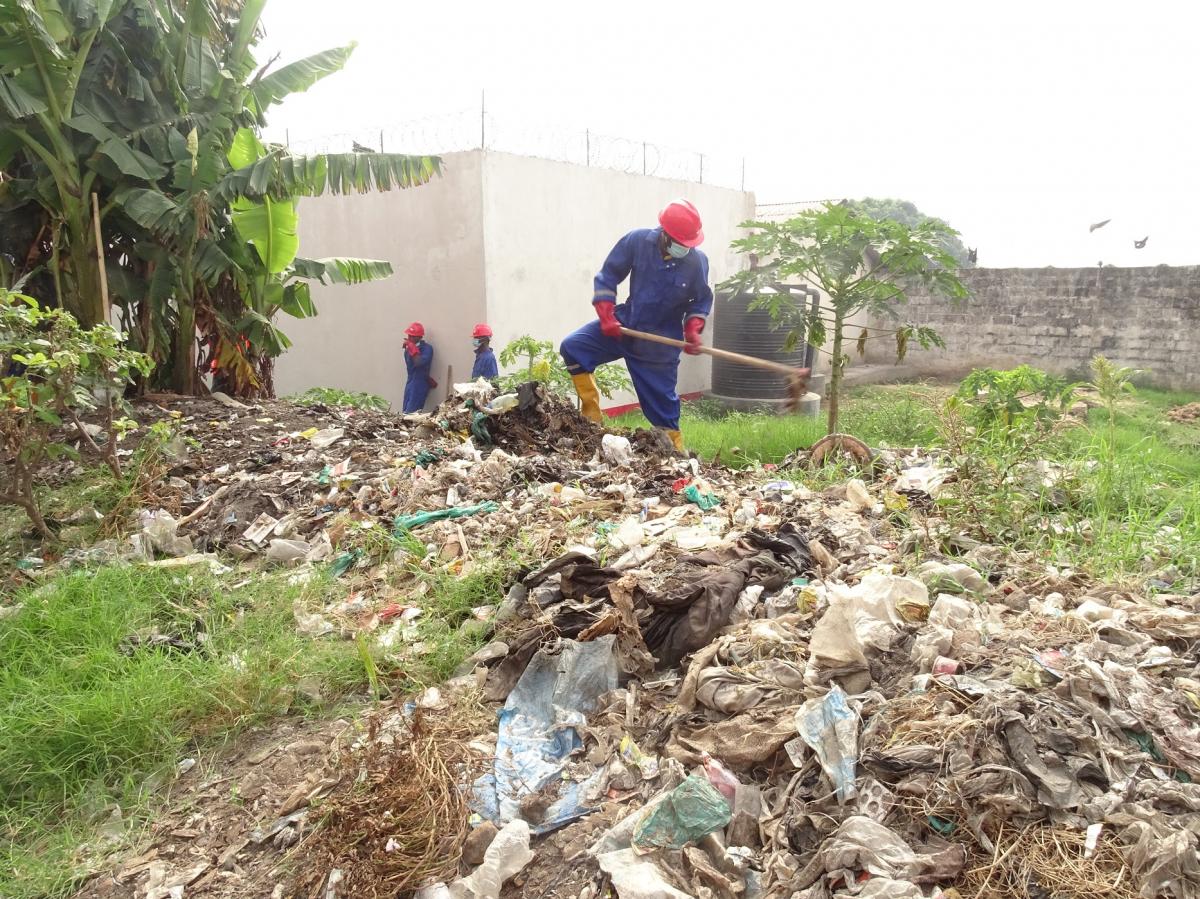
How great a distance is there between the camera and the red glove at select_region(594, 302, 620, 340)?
17.5ft

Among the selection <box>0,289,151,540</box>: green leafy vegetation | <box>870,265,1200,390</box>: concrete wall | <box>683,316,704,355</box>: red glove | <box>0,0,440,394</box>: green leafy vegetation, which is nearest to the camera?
<box>0,289,151,540</box>: green leafy vegetation

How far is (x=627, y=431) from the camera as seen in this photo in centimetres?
569

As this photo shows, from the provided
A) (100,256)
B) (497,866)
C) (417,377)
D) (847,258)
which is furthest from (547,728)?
(417,377)

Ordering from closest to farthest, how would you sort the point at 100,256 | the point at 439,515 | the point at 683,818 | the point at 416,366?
the point at 683,818 < the point at 439,515 < the point at 100,256 < the point at 416,366

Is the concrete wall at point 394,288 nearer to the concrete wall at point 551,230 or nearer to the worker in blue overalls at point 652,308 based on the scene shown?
the concrete wall at point 551,230

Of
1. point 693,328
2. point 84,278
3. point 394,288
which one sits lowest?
point 693,328

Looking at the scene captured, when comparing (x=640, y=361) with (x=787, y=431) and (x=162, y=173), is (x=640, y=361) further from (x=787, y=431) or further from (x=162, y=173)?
(x=162, y=173)

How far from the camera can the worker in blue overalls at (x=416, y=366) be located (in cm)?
796

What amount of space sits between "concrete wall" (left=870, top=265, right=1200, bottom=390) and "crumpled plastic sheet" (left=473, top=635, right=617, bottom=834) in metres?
10.6

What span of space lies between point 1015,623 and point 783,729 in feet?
3.08

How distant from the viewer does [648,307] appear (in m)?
5.50

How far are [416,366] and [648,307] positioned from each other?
340cm

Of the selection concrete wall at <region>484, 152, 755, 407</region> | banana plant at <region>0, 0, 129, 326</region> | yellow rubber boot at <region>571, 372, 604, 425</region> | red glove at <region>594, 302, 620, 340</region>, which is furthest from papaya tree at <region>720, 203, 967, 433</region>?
banana plant at <region>0, 0, 129, 326</region>

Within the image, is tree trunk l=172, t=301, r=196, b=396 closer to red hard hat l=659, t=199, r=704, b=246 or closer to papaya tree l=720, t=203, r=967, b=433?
red hard hat l=659, t=199, r=704, b=246
